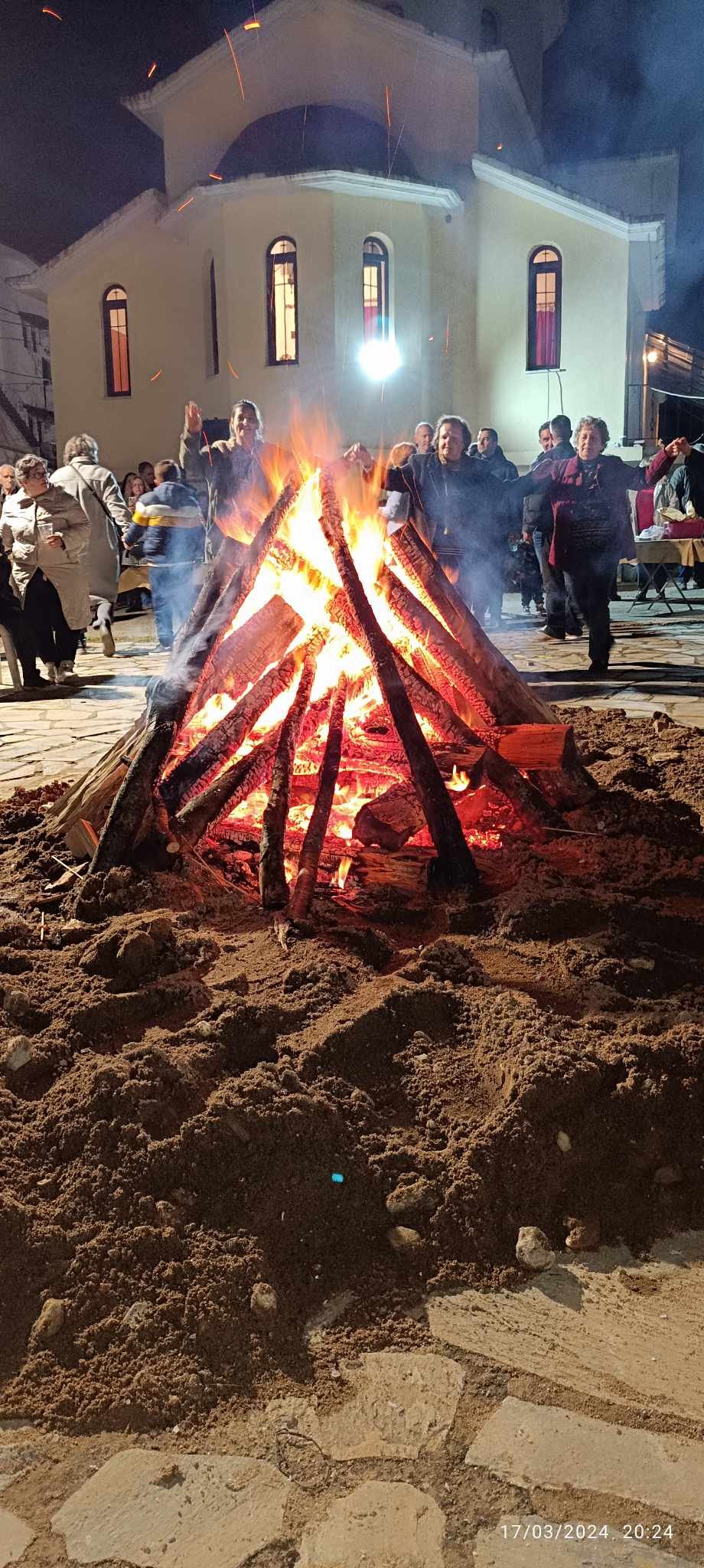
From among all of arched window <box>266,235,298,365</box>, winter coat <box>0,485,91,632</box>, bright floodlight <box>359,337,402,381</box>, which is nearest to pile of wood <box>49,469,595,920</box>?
winter coat <box>0,485,91,632</box>

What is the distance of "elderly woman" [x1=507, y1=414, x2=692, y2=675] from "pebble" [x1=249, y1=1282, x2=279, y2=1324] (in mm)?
7789

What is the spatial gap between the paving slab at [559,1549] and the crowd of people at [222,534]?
6.91 metres

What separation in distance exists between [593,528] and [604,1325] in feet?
26.7

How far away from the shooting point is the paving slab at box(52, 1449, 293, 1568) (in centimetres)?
168

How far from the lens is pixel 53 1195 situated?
234cm

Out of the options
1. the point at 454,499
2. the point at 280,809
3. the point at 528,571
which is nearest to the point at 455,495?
the point at 454,499

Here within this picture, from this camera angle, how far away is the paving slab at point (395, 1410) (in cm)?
185

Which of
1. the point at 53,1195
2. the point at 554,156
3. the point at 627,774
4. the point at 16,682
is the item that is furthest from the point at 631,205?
the point at 53,1195

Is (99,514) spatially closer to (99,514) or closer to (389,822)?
(99,514)

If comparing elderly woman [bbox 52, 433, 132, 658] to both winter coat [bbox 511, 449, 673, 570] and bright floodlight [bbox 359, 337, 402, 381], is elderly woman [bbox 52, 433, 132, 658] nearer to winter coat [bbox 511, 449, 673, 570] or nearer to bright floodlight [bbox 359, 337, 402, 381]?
winter coat [bbox 511, 449, 673, 570]

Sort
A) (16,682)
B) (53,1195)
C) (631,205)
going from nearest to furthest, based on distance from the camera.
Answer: (53,1195) → (16,682) → (631,205)

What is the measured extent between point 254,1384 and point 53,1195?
0.62m

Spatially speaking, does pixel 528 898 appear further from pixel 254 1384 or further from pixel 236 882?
pixel 254 1384

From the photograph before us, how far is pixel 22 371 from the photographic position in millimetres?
32969
